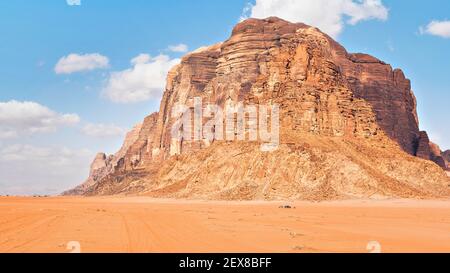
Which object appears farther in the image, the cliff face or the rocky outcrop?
the rocky outcrop

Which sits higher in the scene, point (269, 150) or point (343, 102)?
point (343, 102)

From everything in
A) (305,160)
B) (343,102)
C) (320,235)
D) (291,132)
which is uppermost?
(343,102)

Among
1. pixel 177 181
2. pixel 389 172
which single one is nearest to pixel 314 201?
pixel 389 172

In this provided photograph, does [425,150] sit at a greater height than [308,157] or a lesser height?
greater

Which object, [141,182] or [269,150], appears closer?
[269,150]

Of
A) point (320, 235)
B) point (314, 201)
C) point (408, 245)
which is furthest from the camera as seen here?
point (314, 201)

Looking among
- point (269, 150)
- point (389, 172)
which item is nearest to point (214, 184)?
point (269, 150)

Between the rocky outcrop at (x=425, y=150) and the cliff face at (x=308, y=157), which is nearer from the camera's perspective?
the cliff face at (x=308, y=157)

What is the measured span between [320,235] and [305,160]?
2132 inches

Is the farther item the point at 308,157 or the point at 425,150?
the point at 425,150

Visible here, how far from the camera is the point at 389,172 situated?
81438mm
